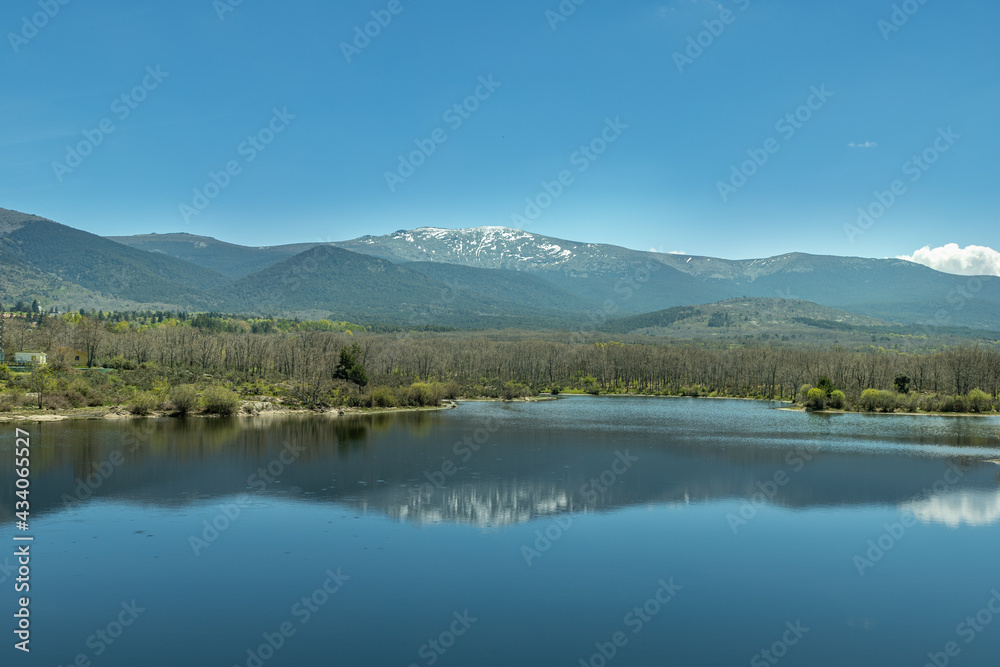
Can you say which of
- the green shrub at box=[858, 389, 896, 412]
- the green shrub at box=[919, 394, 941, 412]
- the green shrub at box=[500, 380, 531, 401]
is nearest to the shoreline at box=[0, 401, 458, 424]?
the green shrub at box=[500, 380, 531, 401]

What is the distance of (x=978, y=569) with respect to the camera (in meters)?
25.2

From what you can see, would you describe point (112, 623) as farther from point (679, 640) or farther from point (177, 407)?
point (177, 407)

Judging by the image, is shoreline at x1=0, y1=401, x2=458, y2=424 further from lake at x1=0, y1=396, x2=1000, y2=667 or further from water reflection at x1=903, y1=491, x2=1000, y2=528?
water reflection at x1=903, y1=491, x2=1000, y2=528

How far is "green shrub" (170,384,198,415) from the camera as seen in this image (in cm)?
6338

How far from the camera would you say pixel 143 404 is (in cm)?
6212

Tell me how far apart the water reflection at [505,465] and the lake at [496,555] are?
0.25 meters

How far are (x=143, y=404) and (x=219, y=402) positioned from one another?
6.28m

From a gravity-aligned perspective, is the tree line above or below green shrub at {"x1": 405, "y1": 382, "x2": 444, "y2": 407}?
above

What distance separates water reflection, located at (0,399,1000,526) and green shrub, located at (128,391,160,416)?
3.38m

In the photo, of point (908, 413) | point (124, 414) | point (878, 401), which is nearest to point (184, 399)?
point (124, 414)

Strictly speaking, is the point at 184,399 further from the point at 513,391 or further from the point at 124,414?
the point at 513,391

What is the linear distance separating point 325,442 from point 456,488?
18.4 metres

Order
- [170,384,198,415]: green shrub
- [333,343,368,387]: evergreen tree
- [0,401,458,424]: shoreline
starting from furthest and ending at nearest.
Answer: [333,343,368,387]: evergreen tree
[170,384,198,415]: green shrub
[0,401,458,424]: shoreline

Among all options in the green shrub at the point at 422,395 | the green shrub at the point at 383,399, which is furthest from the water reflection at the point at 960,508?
the green shrub at the point at 422,395
